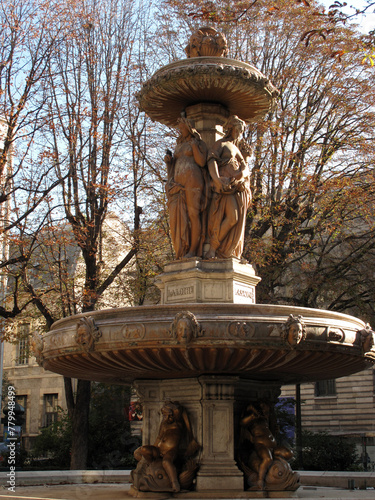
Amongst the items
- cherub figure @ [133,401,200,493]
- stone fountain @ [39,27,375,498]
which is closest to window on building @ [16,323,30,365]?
stone fountain @ [39,27,375,498]

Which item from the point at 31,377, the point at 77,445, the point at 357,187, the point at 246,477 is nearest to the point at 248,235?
the point at 357,187

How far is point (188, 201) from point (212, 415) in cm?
269

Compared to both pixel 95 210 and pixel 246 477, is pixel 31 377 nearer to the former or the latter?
pixel 95 210

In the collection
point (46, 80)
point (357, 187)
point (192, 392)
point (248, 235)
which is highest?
point (46, 80)

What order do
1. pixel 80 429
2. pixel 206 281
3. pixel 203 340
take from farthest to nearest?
pixel 80 429
pixel 206 281
pixel 203 340

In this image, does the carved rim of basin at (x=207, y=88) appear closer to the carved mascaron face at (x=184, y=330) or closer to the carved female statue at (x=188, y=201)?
the carved female statue at (x=188, y=201)

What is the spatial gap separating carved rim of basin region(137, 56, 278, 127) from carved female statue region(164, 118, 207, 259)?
86 cm

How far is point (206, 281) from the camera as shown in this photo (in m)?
8.08

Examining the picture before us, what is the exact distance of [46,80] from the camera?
18906 mm

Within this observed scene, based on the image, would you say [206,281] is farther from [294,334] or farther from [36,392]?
[36,392]

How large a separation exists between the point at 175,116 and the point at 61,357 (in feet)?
14.3

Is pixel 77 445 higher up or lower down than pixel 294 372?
lower down

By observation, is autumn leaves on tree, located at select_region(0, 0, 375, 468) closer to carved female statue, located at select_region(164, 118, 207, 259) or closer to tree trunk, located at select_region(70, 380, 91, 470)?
tree trunk, located at select_region(70, 380, 91, 470)

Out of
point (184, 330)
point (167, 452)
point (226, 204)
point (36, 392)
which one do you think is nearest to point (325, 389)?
point (36, 392)
